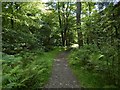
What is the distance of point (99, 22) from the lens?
330 inches

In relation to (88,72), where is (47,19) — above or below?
above

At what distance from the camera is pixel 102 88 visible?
7230 mm

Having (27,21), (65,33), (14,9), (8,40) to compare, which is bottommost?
(65,33)

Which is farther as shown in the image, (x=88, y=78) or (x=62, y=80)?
(x=88, y=78)

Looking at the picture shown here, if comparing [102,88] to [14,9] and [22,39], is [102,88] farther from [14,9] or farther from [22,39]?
[14,9]

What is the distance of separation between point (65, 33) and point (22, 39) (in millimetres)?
15023

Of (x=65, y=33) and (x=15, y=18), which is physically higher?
(x=15, y=18)

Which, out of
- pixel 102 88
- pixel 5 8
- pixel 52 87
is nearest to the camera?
pixel 102 88

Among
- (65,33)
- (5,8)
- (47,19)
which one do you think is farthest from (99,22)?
(65,33)

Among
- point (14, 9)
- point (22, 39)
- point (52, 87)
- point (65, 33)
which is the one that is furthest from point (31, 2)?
point (65, 33)

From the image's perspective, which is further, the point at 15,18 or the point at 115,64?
the point at 15,18

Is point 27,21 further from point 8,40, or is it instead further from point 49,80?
point 49,80

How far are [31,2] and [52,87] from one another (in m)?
9.81

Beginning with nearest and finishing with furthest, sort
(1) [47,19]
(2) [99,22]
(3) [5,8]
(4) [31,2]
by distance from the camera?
(2) [99,22] < (3) [5,8] < (4) [31,2] < (1) [47,19]
